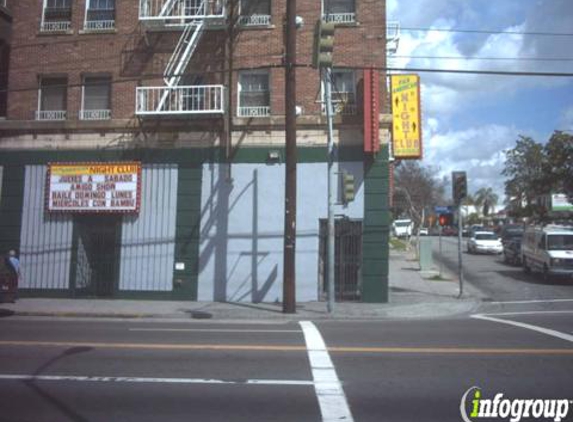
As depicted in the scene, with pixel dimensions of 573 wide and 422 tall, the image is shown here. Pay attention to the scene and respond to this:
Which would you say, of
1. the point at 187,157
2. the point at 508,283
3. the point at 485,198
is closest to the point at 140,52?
the point at 187,157

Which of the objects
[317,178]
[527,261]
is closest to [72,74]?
[317,178]

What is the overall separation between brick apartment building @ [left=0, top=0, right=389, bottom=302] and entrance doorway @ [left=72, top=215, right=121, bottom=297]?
4 cm

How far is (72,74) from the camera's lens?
18891mm

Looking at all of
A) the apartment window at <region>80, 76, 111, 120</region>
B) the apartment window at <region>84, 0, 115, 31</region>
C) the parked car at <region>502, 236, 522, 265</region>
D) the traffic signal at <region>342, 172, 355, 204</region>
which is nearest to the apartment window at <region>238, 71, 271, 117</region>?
the traffic signal at <region>342, 172, 355, 204</region>

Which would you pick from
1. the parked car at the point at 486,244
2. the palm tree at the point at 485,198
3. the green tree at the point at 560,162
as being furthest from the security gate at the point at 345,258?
the palm tree at the point at 485,198

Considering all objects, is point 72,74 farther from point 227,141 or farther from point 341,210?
point 341,210

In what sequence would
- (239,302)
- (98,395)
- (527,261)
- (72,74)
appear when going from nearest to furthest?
(98,395), (239,302), (72,74), (527,261)

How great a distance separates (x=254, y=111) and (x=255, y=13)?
3.27m

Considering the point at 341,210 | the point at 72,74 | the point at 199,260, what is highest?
the point at 72,74

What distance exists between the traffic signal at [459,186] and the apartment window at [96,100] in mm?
12063

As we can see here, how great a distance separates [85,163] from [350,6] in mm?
10112

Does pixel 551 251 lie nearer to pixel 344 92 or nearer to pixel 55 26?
pixel 344 92

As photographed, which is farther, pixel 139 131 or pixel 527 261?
pixel 527 261

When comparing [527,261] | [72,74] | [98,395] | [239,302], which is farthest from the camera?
[527,261]
